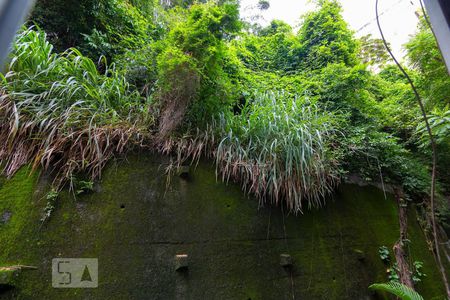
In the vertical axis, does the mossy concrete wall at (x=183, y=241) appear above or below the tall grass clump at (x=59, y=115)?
below

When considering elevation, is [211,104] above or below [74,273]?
above

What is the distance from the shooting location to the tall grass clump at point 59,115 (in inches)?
73.1

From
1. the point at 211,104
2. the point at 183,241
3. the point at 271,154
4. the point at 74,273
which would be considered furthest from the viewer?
the point at 211,104

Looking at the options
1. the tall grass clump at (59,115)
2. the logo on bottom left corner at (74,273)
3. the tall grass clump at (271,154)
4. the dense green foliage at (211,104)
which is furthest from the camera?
the tall grass clump at (271,154)

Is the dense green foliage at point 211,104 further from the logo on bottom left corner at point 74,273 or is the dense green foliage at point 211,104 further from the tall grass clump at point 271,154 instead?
the logo on bottom left corner at point 74,273

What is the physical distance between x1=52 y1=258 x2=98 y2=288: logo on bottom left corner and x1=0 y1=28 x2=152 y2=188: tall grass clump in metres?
0.56

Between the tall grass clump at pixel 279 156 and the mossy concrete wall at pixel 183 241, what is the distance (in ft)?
0.52

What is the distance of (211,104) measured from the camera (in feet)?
8.02

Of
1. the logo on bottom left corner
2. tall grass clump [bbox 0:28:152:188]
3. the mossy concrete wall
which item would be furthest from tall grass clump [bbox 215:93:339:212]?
the logo on bottom left corner

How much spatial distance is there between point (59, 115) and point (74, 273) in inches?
A: 46.4

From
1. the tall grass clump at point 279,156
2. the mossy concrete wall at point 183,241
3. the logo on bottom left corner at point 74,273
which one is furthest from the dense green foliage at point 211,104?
the logo on bottom left corner at point 74,273

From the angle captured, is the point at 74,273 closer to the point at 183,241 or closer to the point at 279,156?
the point at 183,241

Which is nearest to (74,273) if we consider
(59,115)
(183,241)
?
(183,241)

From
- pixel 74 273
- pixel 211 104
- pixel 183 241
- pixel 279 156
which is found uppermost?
pixel 211 104
